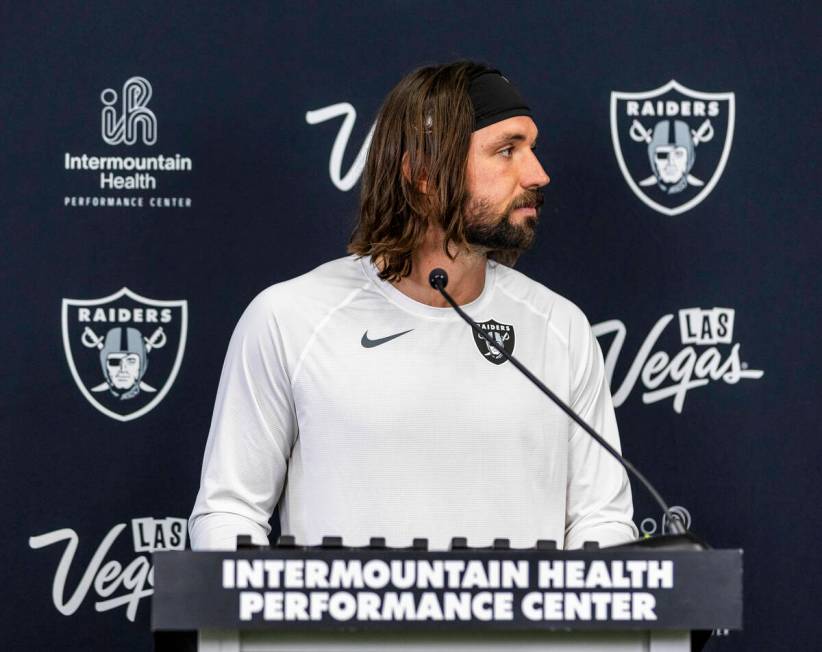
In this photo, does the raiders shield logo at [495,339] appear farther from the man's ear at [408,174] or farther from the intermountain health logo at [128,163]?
the intermountain health logo at [128,163]

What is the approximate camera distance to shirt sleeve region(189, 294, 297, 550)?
1.95 meters

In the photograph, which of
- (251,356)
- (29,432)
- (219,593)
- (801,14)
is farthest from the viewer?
(801,14)

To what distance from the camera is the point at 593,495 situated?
2.07 m

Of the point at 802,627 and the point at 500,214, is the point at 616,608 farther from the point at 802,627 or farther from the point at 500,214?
the point at 802,627

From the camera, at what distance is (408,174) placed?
7.18 ft

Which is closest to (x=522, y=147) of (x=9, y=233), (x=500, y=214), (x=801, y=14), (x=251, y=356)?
(x=500, y=214)

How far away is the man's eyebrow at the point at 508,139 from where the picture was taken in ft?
6.92

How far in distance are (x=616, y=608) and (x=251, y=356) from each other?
0.96m

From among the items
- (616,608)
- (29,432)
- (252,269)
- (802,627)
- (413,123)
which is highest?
(413,123)

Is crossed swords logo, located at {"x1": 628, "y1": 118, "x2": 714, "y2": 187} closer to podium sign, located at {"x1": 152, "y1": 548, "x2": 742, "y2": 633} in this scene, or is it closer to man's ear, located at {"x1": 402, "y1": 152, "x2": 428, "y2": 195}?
man's ear, located at {"x1": 402, "y1": 152, "x2": 428, "y2": 195}

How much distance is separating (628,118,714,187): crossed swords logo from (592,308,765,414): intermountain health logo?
0.28m

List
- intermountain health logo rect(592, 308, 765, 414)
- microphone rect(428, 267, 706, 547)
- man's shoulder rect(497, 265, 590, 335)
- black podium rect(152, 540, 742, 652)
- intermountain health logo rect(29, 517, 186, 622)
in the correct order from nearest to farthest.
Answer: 1. black podium rect(152, 540, 742, 652)
2. microphone rect(428, 267, 706, 547)
3. man's shoulder rect(497, 265, 590, 335)
4. intermountain health logo rect(29, 517, 186, 622)
5. intermountain health logo rect(592, 308, 765, 414)

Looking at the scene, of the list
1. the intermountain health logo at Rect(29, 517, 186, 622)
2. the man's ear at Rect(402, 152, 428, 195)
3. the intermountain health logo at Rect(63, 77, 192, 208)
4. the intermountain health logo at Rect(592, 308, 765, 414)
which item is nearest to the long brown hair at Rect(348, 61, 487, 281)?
the man's ear at Rect(402, 152, 428, 195)

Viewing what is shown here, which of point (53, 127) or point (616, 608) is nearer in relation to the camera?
point (616, 608)
